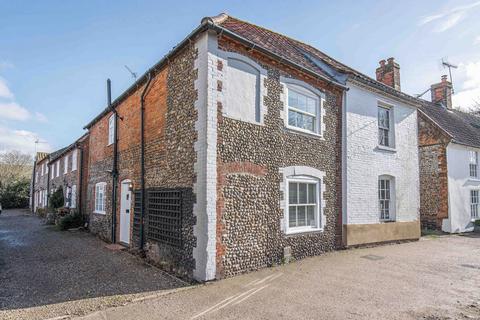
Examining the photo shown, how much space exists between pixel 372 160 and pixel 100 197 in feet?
39.4

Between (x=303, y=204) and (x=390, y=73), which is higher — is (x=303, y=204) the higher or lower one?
the lower one

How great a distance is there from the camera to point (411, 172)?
13320 mm

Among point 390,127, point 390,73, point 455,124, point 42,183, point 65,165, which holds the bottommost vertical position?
point 42,183

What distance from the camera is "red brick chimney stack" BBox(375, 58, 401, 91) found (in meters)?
14.7

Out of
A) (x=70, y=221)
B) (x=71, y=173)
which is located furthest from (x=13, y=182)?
(x=70, y=221)

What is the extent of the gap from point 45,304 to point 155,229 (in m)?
3.39

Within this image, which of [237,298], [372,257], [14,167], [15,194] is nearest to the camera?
[237,298]

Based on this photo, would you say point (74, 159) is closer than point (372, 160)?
No

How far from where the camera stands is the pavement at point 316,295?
16.7 feet

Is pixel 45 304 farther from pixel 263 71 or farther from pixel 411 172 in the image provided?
pixel 411 172

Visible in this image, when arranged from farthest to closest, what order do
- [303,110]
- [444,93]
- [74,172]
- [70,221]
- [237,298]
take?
[444,93]
[74,172]
[70,221]
[303,110]
[237,298]

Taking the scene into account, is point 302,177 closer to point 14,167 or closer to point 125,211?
point 125,211

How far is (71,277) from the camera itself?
725cm

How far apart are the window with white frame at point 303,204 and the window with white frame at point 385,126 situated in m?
4.68
